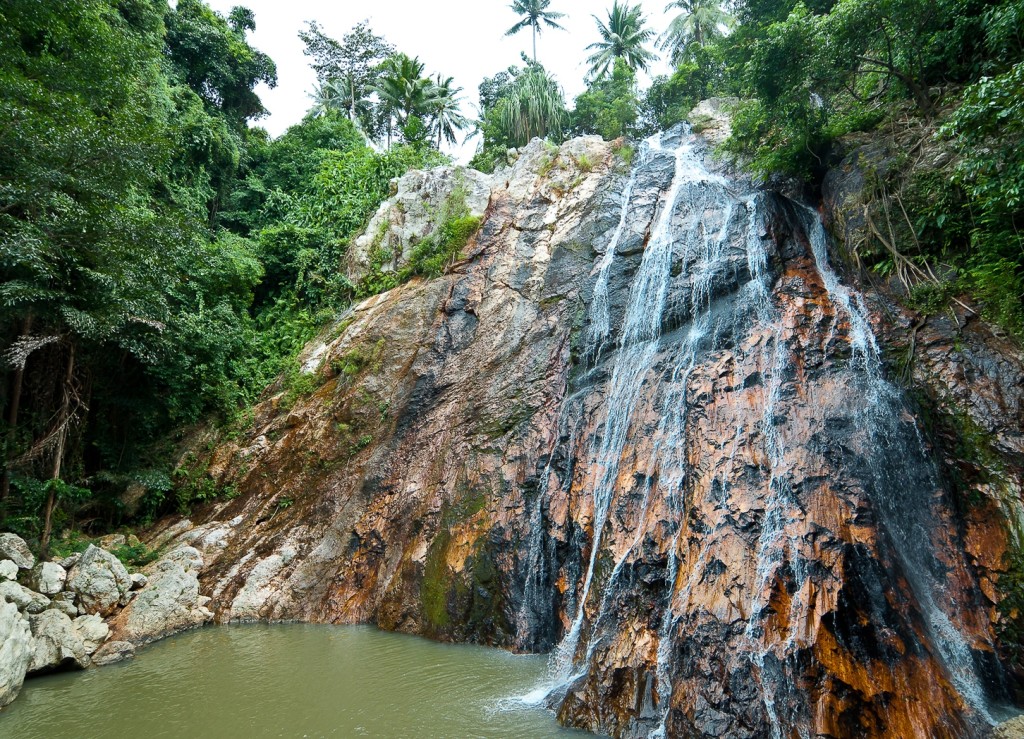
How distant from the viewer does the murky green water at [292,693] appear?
558 cm

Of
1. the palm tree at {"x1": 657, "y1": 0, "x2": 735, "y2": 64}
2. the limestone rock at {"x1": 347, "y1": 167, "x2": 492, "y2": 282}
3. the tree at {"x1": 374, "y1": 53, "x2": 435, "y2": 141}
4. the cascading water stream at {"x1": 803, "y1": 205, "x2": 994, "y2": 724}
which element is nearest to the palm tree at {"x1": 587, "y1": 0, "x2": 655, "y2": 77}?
the palm tree at {"x1": 657, "y1": 0, "x2": 735, "y2": 64}

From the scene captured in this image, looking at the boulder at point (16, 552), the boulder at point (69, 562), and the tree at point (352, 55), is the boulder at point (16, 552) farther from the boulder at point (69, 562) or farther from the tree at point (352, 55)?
the tree at point (352, 55)

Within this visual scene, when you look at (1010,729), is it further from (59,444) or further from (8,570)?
(59,444)

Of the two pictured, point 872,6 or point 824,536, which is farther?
point 872,6

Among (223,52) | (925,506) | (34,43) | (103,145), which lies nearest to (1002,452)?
(925,506)

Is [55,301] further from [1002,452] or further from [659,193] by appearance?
[1002,452]

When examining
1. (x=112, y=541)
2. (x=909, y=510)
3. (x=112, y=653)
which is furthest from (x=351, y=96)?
(x=909, y=510)

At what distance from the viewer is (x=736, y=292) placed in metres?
8.74

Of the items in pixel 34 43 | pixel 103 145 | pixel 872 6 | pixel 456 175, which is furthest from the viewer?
pixel 456 175

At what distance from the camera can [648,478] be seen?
24.3 feet

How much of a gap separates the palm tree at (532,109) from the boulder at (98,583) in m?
18.2

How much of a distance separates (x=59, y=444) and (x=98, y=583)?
345 cm

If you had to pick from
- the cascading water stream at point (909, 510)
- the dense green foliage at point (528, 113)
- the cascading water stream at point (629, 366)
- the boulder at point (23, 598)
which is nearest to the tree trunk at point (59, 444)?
the boulder at point (23, 598)

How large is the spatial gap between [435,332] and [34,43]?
10.9 m
